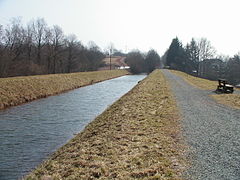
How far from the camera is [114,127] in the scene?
9125mm

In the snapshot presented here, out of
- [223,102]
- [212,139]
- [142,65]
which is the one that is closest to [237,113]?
[223,102]

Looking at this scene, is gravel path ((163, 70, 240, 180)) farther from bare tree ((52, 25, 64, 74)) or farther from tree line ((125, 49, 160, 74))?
tree line ((125, 49, 160, 74))

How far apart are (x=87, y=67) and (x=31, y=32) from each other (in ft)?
90.7

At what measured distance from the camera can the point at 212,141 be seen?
23.6 ft

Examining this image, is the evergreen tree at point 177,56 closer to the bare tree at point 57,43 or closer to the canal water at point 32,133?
the bare tree at point 57,43

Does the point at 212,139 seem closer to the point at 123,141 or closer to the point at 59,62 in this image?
the point at 123,141

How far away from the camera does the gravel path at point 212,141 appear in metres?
5.09

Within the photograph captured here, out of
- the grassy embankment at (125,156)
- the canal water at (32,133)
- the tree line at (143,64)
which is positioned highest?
the tree line at (143,64)

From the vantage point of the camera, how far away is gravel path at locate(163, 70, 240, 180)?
5090 mm

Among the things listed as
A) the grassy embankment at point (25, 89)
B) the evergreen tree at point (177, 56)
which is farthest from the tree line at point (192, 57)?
the grassy embankment at point (25, 89)

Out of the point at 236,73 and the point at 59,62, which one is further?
the point at 236,73

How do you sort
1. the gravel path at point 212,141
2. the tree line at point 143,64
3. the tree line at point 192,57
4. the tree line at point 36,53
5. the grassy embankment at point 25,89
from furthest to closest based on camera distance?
the tree line at point 143,64 → the tree line at point 192,57 → the tree line at point 36,53 → the grassy embankment at point 25,89 → the gravel path at point 212,141

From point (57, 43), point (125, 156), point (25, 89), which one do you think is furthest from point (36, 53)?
point (125, 156)

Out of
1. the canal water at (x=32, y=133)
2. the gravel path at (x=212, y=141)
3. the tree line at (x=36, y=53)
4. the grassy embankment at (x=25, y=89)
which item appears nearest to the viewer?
the gravel path at (x=212, y=141)
